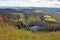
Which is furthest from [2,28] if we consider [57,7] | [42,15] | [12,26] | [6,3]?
[57,7]

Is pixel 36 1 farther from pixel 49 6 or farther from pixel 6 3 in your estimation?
pixel 6 3

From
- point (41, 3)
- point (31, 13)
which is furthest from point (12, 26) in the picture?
point (41, 3)

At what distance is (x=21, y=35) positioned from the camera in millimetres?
3055

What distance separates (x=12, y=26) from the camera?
10.3 ft

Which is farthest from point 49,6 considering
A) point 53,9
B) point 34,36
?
point 34,36

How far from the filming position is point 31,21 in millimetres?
3170

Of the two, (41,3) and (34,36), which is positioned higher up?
(41,3)

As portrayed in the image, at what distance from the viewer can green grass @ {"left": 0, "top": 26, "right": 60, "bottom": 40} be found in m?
3.01

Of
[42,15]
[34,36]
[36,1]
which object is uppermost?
[36,1]

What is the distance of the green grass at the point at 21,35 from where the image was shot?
301cm

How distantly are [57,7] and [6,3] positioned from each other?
2.55 ft

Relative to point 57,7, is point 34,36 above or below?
below

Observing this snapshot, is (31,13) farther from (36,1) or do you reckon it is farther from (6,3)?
(6,3)

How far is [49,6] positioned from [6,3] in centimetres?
66
